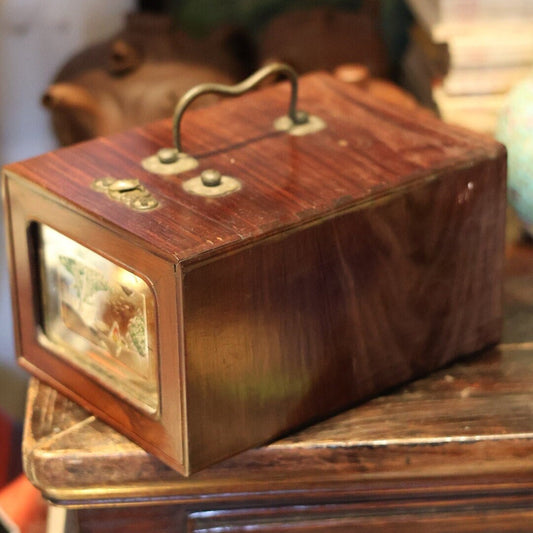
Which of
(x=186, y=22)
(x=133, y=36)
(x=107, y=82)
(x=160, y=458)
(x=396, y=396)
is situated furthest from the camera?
(x=186, y=22)

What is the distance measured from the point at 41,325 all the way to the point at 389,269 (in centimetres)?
38

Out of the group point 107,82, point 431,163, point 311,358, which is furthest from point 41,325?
point 107,82

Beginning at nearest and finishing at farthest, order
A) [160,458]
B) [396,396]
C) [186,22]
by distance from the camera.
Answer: [160,458] → [396,396] → [186,22]

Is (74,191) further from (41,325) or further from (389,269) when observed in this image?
(389,269)

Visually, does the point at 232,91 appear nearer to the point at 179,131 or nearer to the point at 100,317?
the point at 179,131

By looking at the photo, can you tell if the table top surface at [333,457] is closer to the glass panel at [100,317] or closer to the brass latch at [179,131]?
the glass panel at [100,317]

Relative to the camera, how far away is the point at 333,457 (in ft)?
3.26

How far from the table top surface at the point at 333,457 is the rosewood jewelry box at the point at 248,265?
0.03 meters

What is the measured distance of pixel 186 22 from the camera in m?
2.34

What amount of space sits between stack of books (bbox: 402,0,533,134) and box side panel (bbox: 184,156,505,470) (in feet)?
1.51

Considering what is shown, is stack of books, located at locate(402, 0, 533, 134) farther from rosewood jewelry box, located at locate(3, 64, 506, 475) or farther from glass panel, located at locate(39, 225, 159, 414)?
glass panel, located at locate(39, 225, 159, 414)

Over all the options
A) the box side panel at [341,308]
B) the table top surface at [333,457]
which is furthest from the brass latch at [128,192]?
the table top surface at [333,457]

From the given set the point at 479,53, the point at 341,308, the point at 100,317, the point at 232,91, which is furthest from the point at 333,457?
the point at 479,53

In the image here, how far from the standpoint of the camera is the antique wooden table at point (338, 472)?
989mm
